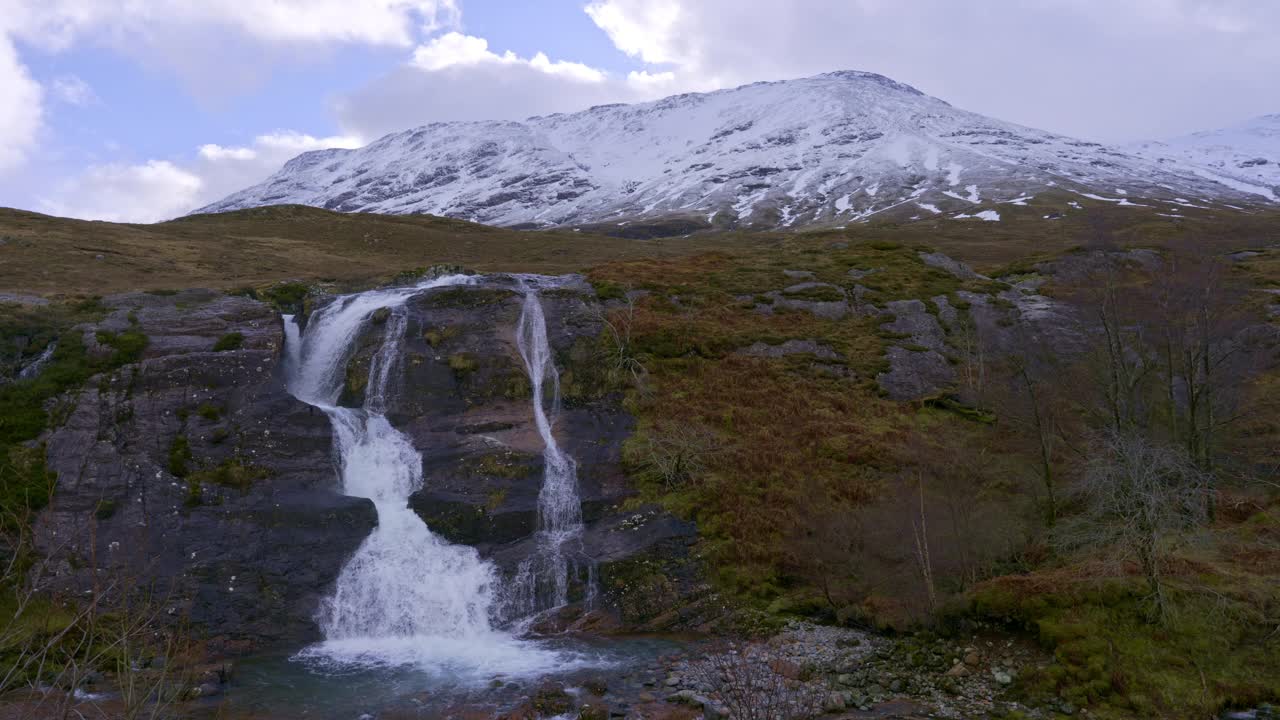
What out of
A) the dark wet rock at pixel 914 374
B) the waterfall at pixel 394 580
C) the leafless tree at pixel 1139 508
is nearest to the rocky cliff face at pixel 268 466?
the waterfall at pixel 394 580

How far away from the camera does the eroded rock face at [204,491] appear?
24.1 metres

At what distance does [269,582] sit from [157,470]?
675cm

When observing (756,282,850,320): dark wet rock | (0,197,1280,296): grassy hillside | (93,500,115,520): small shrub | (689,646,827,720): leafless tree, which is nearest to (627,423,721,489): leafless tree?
(689,646,827,720): leafless tree

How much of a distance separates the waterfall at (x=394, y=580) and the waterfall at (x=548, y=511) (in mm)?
1280

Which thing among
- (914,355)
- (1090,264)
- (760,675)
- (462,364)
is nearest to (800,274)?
(914,355)

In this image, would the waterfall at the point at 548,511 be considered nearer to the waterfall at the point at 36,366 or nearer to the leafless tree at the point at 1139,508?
the leafless tree at the point at 1139,508

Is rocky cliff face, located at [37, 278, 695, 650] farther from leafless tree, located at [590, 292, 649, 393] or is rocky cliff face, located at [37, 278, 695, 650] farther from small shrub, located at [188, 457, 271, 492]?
leafless tree, located at [590, 292, 649, 393]

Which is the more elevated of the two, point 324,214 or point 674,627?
point 324,214

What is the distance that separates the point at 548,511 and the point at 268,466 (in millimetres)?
10630

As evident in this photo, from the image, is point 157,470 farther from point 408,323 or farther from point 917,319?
point 917,319

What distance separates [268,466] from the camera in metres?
28.7

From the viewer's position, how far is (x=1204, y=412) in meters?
28.0

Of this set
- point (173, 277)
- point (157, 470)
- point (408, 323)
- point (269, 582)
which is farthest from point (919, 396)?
point (173, 277)

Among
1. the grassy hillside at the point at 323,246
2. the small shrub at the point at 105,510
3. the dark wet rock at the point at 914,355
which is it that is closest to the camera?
the small shrub at the point at 105,510
